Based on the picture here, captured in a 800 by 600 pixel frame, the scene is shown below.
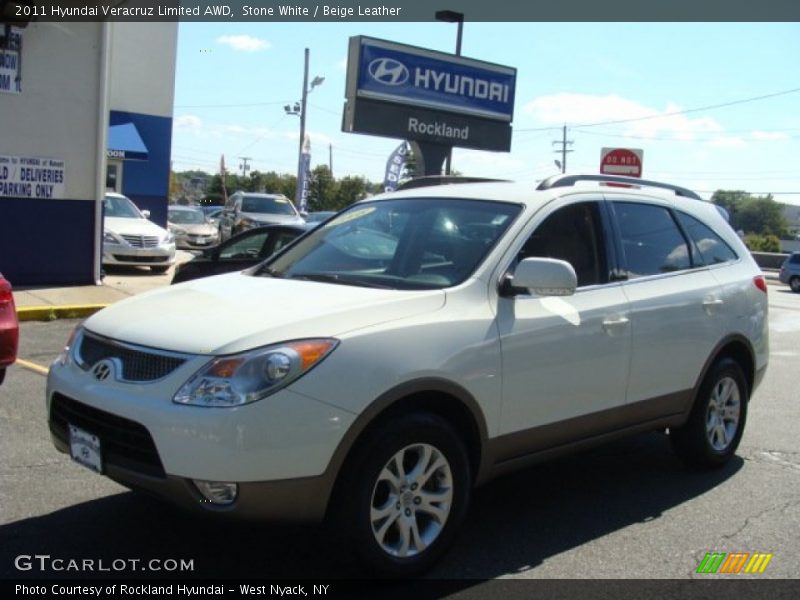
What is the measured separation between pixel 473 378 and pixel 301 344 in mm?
867

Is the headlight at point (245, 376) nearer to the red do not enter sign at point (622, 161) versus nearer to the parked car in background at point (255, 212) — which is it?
the red do not enter sign at point (622, 161)

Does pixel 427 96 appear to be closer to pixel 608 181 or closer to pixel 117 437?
pixel 608 181

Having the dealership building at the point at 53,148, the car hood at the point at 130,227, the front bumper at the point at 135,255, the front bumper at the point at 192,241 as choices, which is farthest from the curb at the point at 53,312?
the front bumper at the point at 192,241

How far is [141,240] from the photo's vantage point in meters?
16.0

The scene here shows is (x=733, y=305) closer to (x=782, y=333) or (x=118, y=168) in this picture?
(x=782, y=333)


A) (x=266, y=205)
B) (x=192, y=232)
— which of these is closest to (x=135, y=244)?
(x=266, y=205)

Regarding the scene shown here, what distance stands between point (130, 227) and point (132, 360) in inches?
524

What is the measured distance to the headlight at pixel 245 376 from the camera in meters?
3.27

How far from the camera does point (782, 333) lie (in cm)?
1352

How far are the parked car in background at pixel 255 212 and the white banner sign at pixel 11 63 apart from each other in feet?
33.9

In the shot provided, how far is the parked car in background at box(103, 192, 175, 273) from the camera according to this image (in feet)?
51.8

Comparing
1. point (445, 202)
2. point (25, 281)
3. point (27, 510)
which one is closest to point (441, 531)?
point (445, 202)

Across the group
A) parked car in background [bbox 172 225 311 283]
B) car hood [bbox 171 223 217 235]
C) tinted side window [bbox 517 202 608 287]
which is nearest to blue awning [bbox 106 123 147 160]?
car hood [bbox 171 223 217 235]

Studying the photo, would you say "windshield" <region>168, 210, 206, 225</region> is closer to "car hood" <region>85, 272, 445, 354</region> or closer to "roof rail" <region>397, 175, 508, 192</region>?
"roof rail" <region>397, 175, 508, 192</region>
